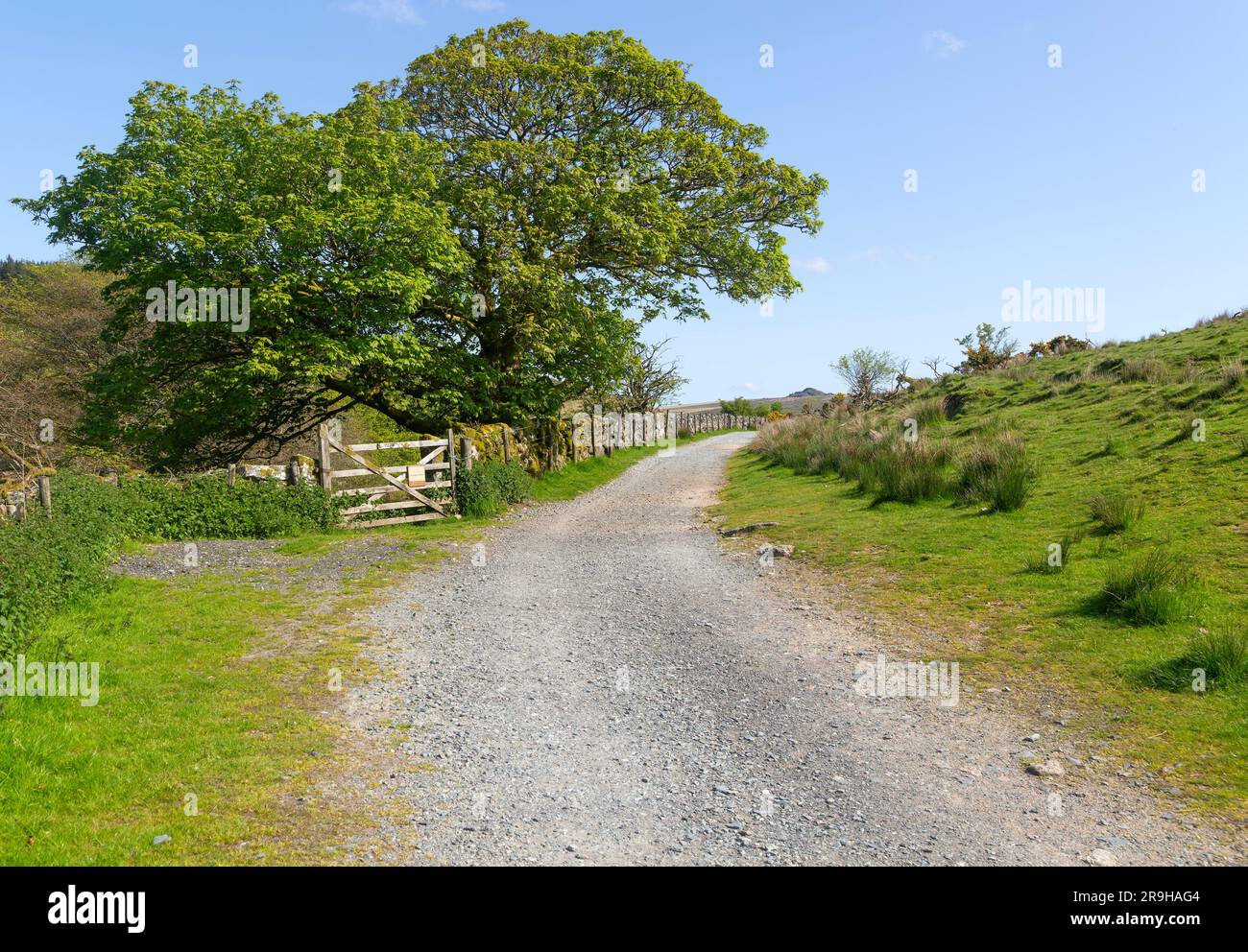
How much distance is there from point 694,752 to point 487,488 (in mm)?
16251

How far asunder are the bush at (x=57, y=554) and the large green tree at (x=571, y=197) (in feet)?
37.4

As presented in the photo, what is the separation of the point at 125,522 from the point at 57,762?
1089 centimetres

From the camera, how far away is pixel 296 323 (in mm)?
21688

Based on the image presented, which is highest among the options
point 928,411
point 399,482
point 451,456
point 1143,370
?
point 1143,370

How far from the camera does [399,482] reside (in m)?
20.6

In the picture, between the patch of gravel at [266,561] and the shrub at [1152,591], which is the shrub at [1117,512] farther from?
the patch of gravel at [266,561]

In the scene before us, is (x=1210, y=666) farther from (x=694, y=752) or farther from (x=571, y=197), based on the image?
(x=571, y=197)

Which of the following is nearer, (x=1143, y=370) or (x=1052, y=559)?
(x=1052, y=559)

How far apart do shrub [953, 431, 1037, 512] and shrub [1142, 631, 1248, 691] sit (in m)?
7.46

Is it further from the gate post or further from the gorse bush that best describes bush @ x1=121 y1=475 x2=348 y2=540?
the gate post

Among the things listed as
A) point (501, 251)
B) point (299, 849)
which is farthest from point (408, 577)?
point (501, 251)

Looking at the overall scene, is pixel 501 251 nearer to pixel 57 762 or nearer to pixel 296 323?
pixel 296 323

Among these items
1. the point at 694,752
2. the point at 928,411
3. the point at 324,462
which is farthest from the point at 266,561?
the point at 928,411

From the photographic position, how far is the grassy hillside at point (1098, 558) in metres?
7.48
